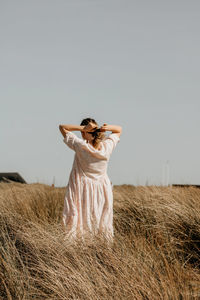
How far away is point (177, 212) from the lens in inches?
190

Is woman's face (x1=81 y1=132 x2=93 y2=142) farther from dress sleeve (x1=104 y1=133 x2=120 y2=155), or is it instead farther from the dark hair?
dress sleeve (x1=104 y1=133 x2=120 y2=155)

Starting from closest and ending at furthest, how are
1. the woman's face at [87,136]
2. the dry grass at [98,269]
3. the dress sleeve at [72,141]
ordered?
the dry grass at [98,269], the dress sleeve at [72,141], the woman's face at [87,136]

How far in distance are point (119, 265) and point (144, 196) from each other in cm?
359

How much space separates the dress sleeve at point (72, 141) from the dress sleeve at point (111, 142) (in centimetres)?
32

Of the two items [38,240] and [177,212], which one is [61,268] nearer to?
[38,240]

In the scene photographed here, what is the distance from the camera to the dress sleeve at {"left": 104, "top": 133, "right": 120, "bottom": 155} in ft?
14.4

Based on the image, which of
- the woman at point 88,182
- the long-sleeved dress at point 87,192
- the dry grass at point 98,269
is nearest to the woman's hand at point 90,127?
the woman at point 88,182

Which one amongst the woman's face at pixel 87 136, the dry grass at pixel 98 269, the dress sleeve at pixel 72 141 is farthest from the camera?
the woman's face at pixel 87 136

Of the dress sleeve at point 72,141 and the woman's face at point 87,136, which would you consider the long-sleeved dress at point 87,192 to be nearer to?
the dress sleeve at point 72,141

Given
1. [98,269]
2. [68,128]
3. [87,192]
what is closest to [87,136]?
[68,128]

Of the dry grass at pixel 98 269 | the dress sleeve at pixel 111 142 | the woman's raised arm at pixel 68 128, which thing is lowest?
the dry grass at pixel 98 269

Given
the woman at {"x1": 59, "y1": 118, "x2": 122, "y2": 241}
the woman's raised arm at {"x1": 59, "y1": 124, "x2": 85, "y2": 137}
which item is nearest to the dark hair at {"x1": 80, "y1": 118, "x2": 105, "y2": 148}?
the woman at {"x1": 59, "y1": 118, "x2": 122, "y2": 241}

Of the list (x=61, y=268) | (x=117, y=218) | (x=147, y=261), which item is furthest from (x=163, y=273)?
(x=117, y=218)

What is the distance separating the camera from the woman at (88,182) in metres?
4.29
